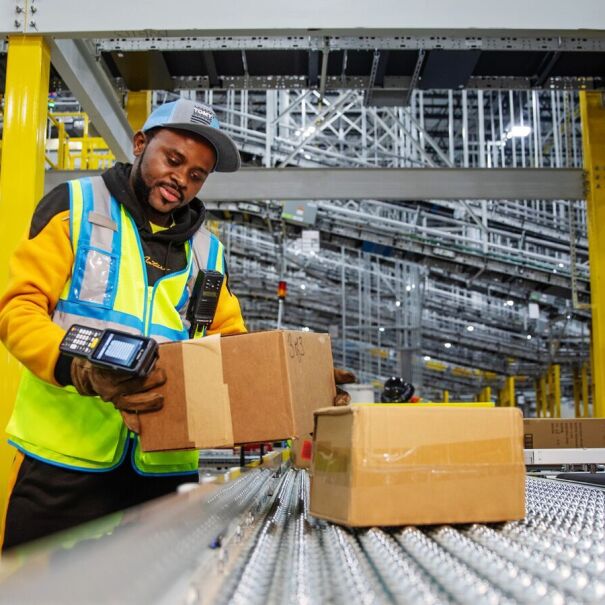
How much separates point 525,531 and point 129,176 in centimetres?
144

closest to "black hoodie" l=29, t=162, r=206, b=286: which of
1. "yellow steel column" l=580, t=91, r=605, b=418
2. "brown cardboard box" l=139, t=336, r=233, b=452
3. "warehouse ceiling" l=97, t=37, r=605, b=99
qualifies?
"brown cardboard box" l=139, t=336, r=233, b=452

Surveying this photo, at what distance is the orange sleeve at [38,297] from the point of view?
1.48 metres

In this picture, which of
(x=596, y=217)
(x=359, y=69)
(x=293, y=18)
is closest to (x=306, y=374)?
(x=293, y=18)

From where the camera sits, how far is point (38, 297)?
5.21 feet

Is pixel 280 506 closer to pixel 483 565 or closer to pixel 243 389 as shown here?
pixel 243 389

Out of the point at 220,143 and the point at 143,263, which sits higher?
the point at 220,143

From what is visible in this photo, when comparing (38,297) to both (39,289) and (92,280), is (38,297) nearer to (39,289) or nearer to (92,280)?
(39,289)

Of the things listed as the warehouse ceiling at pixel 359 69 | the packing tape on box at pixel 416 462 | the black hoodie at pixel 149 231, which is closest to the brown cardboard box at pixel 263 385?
the packing tape on box at pixel 416 462

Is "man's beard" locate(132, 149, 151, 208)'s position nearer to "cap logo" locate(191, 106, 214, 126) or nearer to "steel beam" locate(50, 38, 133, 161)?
"cap logo" locate(191, 106, 214, 126)

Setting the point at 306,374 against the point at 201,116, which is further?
the point at 201,116

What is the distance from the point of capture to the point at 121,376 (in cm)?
133

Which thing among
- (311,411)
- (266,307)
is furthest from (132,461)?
(266,307)

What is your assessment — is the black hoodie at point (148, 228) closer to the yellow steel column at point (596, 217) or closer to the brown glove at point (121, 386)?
the brown glove at point (121, 386)

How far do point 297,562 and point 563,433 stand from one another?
3016 mm
